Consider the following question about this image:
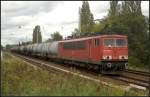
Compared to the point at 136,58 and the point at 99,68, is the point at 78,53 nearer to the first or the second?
the point at 99,68

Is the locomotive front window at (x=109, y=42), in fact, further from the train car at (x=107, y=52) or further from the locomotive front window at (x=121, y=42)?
the locomotive front window at (x=121, y=42)

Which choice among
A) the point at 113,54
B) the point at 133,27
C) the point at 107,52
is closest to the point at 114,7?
the point at 133,27

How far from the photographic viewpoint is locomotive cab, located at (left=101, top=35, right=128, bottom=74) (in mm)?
25141

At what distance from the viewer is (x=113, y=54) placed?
2553 centimetres

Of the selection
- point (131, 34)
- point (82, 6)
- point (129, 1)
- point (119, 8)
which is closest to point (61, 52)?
point (131, 34)

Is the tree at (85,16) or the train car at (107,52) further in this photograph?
the tree at (85,16)

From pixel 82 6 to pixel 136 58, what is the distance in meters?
32.9

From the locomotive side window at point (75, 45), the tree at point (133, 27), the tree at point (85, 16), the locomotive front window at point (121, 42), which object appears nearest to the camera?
the locomotive front window at point (121, 42)

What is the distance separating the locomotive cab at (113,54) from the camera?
25.1 m

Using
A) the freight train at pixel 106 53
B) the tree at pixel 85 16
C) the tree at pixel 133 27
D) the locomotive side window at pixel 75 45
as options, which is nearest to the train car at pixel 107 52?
the freight train at pixel 106 53

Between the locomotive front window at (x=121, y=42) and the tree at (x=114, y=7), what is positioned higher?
the tree at (x=114, y=7)

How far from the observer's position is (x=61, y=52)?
38906 millimetres

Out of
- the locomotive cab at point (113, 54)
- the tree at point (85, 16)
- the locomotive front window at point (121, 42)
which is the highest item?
the tree at point (85, 16)

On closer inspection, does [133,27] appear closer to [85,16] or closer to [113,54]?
[85,16]
